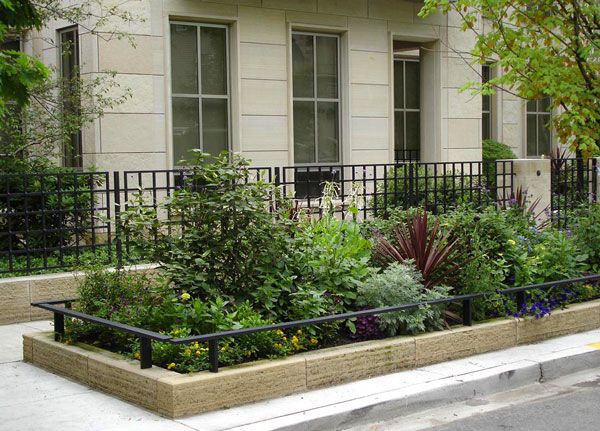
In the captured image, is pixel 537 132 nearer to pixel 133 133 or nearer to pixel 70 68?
pixel 133 133

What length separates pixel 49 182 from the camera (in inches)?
469

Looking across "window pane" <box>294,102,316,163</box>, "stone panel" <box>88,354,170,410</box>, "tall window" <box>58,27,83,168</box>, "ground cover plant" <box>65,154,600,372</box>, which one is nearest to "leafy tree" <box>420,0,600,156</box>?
"window pane" <box>294,102,316,163</box>

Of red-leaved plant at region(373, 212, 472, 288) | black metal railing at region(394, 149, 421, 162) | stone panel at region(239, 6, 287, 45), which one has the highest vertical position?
stone panel at region(239, 6, 287, 45)

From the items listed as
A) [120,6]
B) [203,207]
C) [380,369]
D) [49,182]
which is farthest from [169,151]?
[380,369]

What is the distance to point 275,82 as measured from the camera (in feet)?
53.7

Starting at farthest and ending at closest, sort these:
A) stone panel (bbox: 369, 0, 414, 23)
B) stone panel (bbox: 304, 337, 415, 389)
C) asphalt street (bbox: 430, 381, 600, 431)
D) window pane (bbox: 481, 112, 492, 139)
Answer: window pane (bbox: 481, 112, 492, 139) < stone panel (bbox: 369, 0, 414, 23) < stone panel (bbox: 304, 337, 415, 389) < asphalt street (bbox: 430, 381, 600, 431)

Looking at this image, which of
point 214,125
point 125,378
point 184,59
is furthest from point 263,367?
point 184,59

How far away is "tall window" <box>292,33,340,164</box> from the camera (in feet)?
55.8

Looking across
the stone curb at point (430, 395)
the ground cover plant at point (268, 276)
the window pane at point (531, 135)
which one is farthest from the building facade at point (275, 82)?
the stone curb at point (430, 395)

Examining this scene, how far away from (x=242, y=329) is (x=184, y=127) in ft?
28.8

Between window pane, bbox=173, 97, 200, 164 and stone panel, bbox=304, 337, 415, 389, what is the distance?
800cm

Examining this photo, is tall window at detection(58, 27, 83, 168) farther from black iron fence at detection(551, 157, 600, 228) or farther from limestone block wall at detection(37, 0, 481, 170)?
black iron fence at detection(551, 157, 600, 228)

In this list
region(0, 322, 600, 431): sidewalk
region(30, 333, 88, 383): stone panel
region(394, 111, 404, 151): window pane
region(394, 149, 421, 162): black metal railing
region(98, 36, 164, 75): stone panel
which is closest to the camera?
region(0, 322, 600, 431): sidewalk

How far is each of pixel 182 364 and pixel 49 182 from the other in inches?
211
